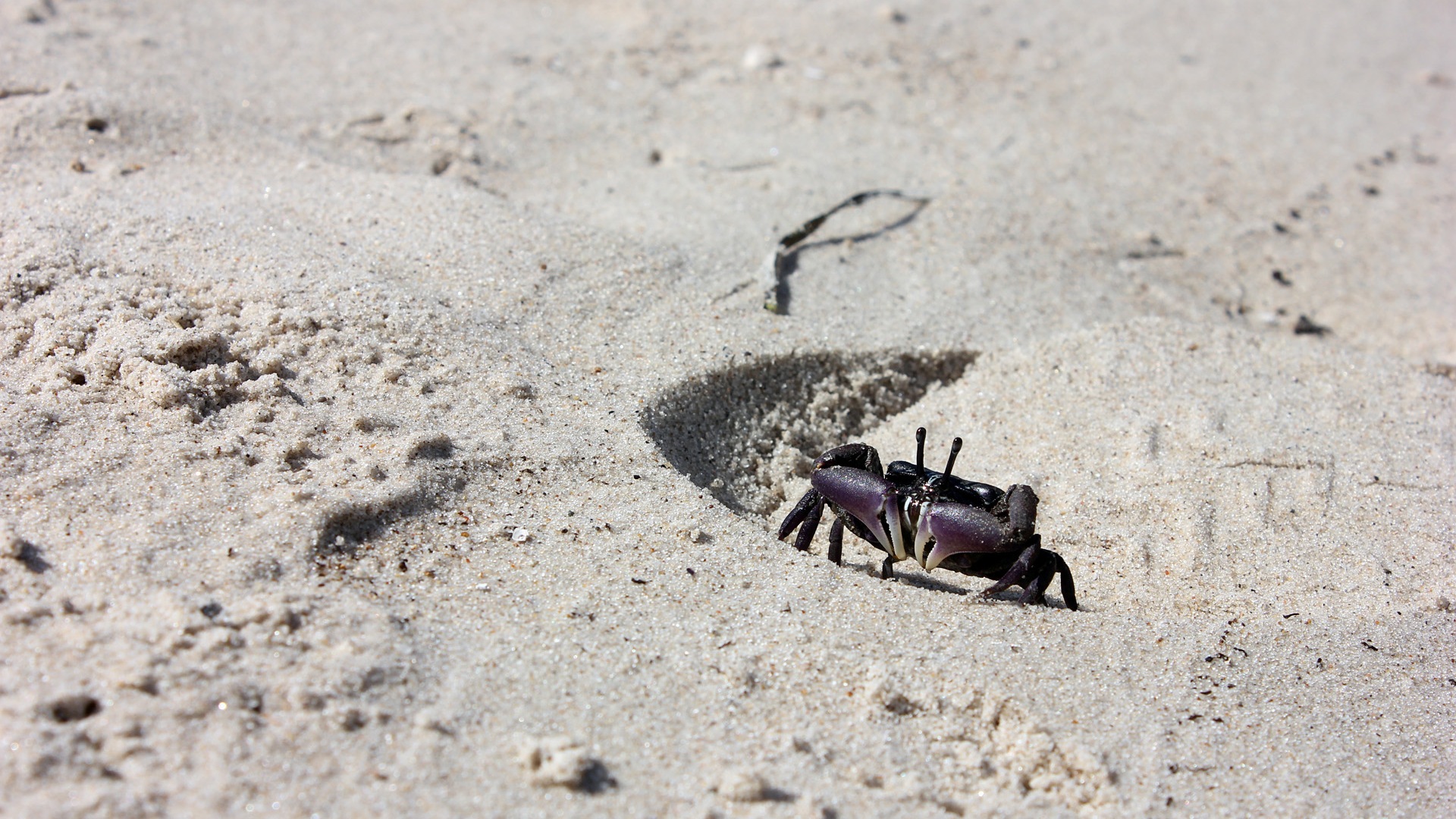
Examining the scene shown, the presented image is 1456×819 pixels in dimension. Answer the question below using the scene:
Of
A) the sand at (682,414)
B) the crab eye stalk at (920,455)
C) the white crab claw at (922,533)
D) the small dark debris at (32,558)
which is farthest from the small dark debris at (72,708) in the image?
the crab eye stalk at (920,455)

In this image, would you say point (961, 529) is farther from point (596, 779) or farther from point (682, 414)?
point (596, 779)

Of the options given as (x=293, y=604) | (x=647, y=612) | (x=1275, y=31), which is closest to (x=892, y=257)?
(x=647, y=612)

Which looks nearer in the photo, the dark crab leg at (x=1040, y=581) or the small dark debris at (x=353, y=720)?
the small dark debris at (x=353, y=720)

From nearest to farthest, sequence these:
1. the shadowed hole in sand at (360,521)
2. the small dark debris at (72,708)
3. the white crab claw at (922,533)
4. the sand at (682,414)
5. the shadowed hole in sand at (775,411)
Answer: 1. the small dark debris at (72,708)
2. the sand at (682,414)
3. the shadowed hole in sand at (360,521)
4. the white crab claw at (922,533)
5. the shadowed hole in sand at (775,411)

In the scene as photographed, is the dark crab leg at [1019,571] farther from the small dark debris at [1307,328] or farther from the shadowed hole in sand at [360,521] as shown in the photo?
the small dark debris at [1307,328]

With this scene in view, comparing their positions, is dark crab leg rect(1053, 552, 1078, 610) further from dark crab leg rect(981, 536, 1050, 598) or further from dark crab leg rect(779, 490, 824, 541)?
dark crab leg rect(779, 490, 824, 541)

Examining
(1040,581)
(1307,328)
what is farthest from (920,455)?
(1307,328)

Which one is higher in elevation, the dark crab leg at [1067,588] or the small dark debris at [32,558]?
the small dark debris at [32,558]
